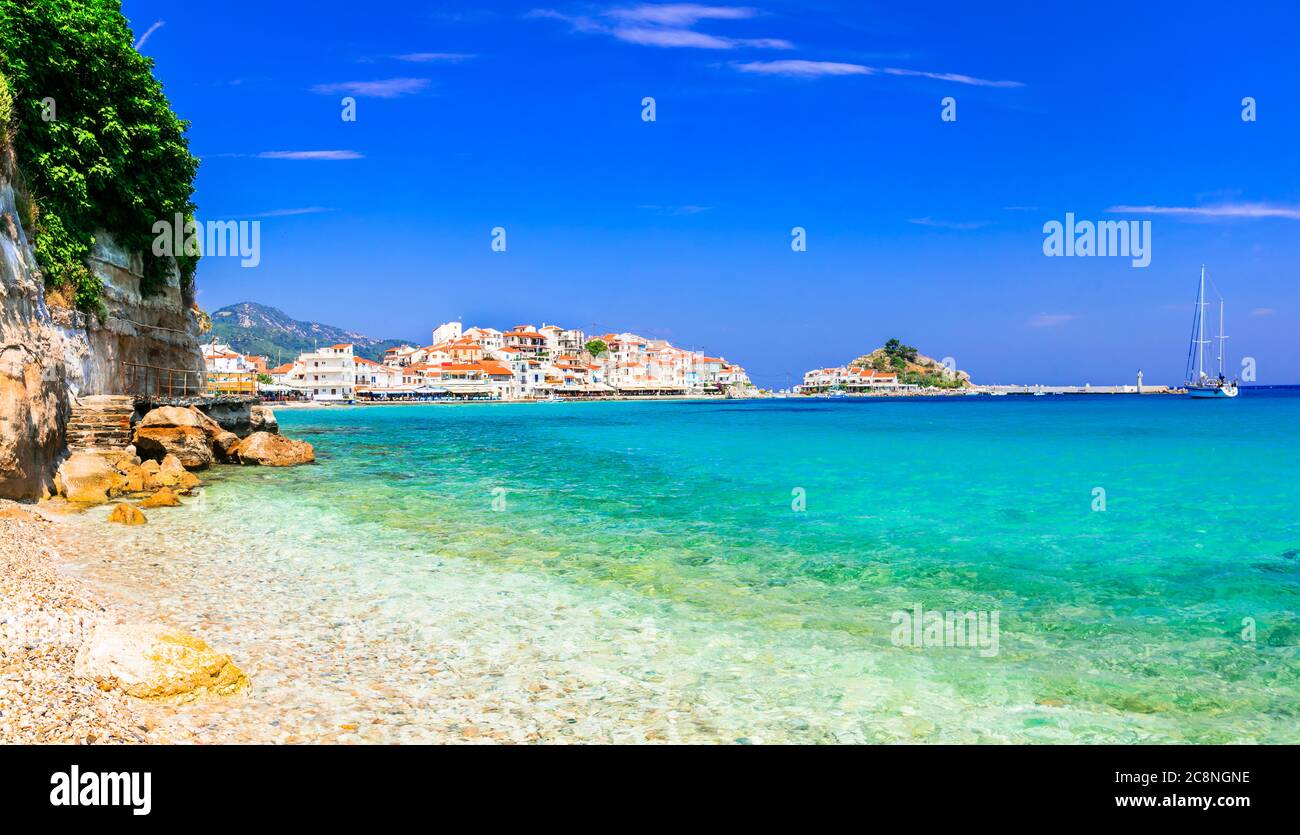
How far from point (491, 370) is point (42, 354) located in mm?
122088

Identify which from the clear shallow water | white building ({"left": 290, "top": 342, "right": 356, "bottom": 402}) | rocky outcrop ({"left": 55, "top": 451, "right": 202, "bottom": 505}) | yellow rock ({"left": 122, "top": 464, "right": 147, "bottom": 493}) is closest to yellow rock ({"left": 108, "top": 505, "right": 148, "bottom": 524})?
the clear shallow water

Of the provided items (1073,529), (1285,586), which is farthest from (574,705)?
(1073,529)

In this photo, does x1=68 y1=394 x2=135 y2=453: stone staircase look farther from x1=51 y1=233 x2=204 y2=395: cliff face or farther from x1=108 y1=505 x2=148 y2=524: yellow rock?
x1=108 y1=505 x2=148 y2=524: yellow rock

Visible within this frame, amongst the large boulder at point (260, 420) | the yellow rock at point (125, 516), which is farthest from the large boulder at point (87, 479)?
the large boulder at point (260, 420)

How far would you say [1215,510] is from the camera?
19.2 m

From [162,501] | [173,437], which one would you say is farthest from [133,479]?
[173,437]

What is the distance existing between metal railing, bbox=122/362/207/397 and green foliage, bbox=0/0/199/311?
14.4 feet

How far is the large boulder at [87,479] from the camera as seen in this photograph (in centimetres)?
1555

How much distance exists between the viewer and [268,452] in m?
26.3

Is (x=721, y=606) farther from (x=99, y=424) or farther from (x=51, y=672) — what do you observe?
(x=99, y=424)

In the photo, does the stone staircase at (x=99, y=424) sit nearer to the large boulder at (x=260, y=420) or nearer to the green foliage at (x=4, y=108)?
the green foliage at (x=4, y=108)
